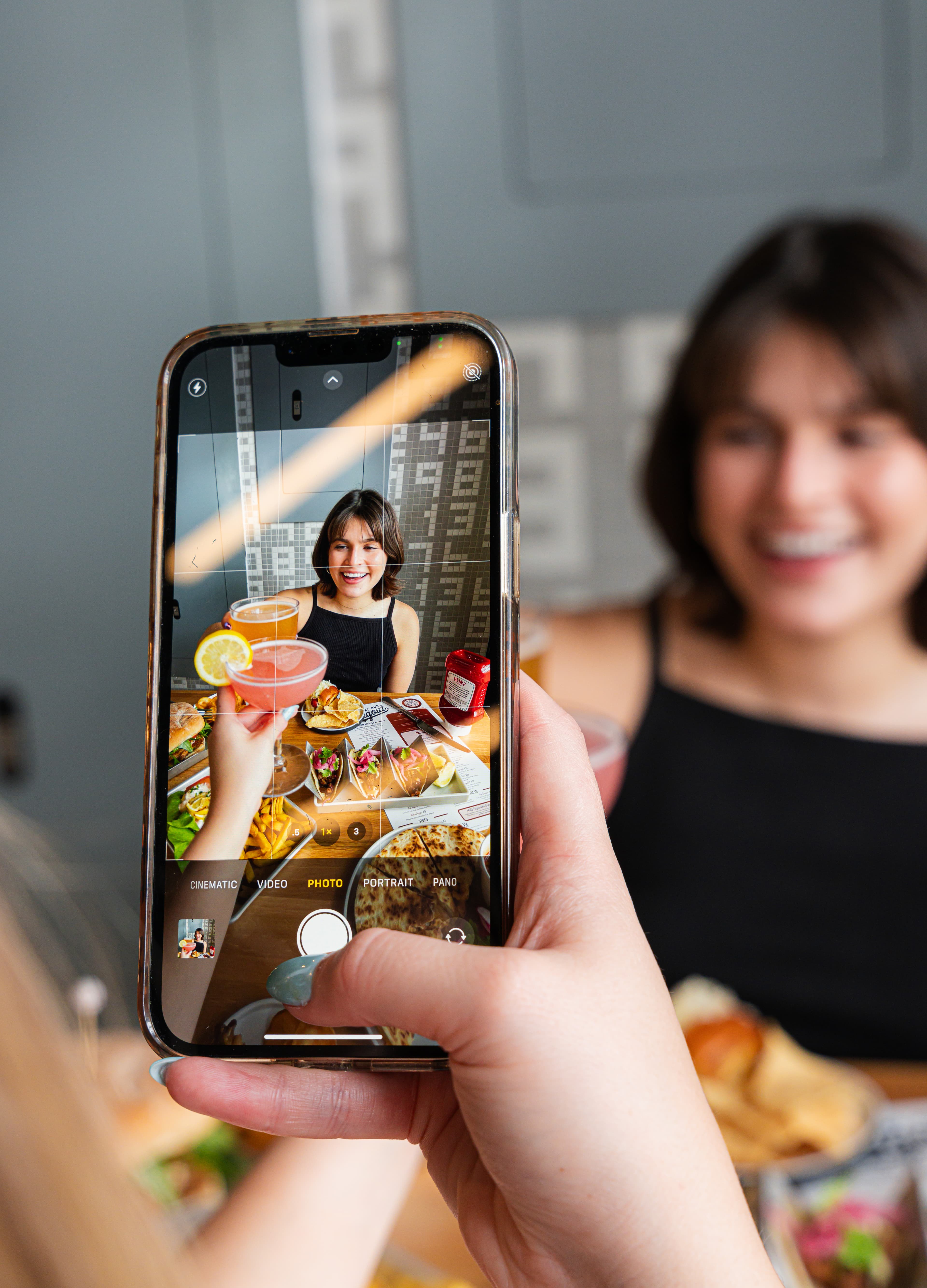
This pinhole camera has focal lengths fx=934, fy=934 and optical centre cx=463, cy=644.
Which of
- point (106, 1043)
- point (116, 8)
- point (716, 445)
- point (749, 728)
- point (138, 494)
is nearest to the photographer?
point (106, 1043)

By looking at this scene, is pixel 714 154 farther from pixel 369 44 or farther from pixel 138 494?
pixel 138 494

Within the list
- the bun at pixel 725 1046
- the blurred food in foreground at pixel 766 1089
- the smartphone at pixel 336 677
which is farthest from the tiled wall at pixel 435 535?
the bun at pixel 725 1046

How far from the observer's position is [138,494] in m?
1.74

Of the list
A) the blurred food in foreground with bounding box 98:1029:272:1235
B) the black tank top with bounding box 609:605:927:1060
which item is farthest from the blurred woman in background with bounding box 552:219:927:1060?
the blurred food in foreground with bounding box 98:1029:272:1235

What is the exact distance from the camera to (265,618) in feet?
1.49

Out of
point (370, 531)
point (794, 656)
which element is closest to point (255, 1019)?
point (370, 531)

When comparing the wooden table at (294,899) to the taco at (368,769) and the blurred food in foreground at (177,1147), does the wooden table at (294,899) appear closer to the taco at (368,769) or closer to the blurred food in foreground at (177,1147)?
the taco at (368,769)

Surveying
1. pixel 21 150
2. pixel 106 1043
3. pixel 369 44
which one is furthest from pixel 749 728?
pixel 21 150

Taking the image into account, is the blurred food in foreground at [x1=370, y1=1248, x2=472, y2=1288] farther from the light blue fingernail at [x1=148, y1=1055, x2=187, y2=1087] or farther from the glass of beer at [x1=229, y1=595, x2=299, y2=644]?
the glass of beer at [x1=229, y1=595, x2=299, y2=644]

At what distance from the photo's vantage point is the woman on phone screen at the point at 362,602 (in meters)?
0.45

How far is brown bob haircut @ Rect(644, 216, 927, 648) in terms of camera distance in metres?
1.17

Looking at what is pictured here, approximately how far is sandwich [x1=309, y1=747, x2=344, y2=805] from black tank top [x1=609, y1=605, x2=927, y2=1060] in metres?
0.95

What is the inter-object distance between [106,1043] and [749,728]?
37.6 inches

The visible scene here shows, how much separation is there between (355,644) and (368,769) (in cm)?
6
